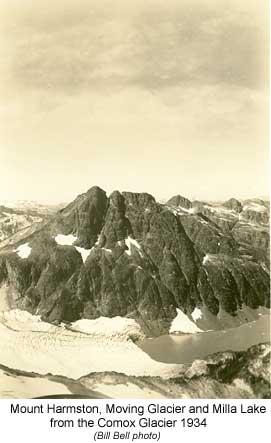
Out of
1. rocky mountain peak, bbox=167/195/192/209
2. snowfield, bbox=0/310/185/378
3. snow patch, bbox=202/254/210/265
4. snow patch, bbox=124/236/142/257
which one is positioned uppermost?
rocky mountain peak, bbox=167/195/192/209

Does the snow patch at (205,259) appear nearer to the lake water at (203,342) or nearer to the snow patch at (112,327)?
the lake water at (203,342)

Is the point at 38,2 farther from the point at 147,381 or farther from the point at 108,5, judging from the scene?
the point at 147,381

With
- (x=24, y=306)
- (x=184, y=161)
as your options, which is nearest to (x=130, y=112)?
(x=184, y=161)

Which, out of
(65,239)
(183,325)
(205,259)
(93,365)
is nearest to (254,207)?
(205,259)

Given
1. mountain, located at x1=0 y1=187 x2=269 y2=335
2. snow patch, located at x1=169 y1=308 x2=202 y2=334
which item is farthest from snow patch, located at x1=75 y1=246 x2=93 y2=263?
snow patch, located at x1=169 y1=308 x2=202 y2=334

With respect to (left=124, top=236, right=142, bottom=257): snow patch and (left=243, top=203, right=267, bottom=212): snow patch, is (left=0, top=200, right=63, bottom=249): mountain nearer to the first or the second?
(left=124, top=236, right=142, bottom=257): snow patch
